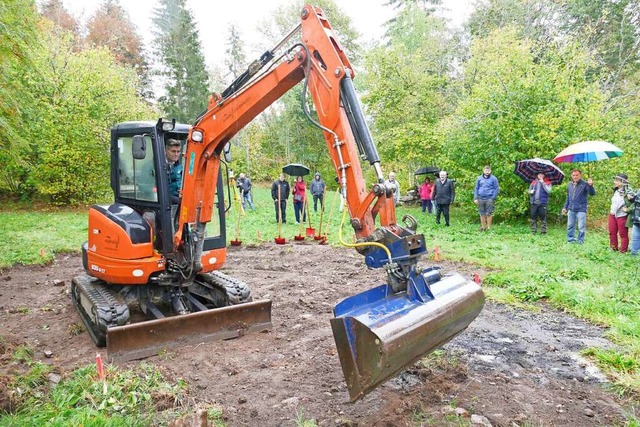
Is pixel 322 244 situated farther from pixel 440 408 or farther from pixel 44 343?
pixel 440 408

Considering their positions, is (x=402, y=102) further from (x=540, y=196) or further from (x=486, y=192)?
(x=540, y=196)

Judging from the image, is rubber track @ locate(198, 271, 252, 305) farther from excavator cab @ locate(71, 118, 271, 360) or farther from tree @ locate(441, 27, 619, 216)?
tree @ locate(441, 27, 619, 216)

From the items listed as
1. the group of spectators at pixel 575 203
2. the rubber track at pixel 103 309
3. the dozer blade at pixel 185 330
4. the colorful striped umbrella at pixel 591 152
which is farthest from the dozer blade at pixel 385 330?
the colorful striped umbrella at pixel 591 152

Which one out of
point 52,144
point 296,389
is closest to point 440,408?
point 296,389

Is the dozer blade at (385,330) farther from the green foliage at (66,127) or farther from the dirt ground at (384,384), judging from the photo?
the green foliage at (66,127)

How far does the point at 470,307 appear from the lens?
3973 millimetres

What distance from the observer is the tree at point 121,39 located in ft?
120

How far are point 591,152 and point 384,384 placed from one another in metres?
8.67

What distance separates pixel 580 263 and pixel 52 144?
18.3 meters

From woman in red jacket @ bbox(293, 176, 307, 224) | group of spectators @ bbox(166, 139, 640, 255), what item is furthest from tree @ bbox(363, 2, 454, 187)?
A: woman in red jacket @ bbox(293, 176, 307, 224)

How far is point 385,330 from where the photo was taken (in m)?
3.12

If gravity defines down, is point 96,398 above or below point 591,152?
below

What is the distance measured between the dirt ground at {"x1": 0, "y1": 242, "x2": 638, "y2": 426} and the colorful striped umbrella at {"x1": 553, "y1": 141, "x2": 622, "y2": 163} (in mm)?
5569

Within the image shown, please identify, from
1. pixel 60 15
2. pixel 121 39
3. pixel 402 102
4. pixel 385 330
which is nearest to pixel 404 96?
pixel 402 102
